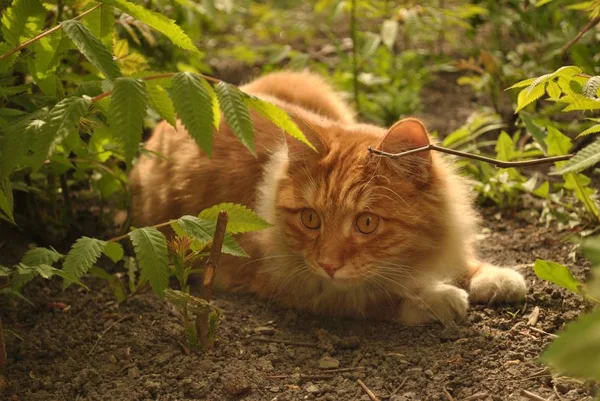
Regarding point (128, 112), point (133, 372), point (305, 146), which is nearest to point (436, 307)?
point (305, 146)

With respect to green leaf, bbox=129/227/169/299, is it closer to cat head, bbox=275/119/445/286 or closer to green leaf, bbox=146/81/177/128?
green leaf, bbox=146/81/177/128

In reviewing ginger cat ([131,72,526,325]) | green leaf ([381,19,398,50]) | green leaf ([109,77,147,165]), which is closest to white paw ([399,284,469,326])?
ginger cat ([131,72,526,325])

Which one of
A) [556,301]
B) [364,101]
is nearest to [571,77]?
[556,301]

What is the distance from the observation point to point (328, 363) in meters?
2.52

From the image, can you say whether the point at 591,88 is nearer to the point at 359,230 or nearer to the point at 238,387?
the point at 359,230

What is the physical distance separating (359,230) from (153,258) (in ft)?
3.07

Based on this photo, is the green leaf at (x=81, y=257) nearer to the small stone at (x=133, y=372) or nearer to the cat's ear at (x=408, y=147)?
the small stone at (x=133, y=372)

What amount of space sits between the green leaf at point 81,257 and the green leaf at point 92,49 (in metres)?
0.58

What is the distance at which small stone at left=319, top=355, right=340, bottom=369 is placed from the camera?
250 centimetres

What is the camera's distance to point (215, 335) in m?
2.67

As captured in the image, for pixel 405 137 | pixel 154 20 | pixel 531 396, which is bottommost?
pixel 531 396

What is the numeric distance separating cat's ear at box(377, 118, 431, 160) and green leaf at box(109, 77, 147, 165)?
3.54 feet

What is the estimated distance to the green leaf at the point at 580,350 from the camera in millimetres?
1228

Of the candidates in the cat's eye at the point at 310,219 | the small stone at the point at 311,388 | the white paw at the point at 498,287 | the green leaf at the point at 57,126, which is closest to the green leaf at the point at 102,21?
the green leaf at the point at 57,126
